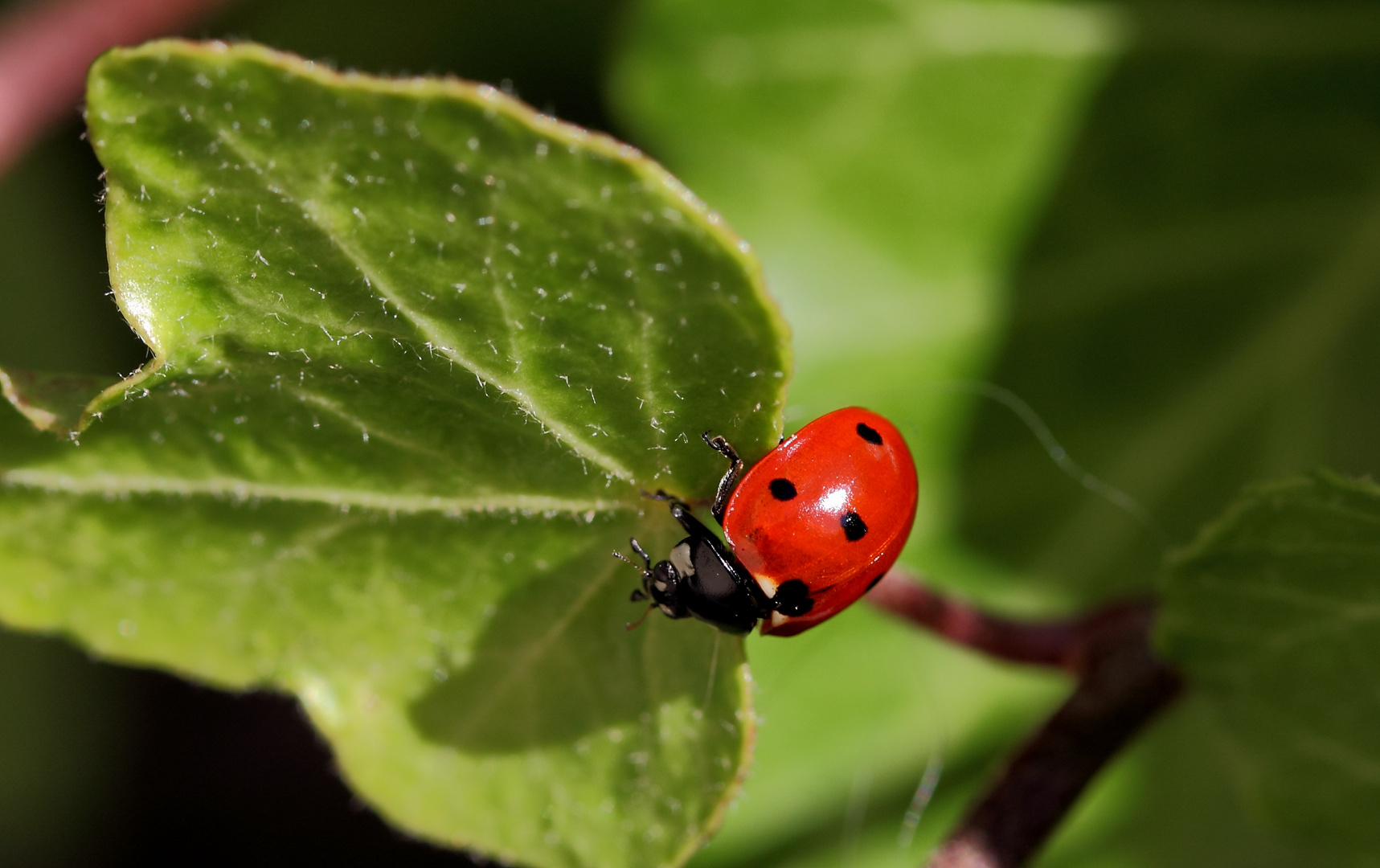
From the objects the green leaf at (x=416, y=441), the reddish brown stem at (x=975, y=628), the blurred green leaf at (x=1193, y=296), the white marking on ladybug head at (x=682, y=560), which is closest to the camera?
the green leaf at (x=416, y=441)

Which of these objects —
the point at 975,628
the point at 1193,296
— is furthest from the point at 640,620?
the point at 1193,296

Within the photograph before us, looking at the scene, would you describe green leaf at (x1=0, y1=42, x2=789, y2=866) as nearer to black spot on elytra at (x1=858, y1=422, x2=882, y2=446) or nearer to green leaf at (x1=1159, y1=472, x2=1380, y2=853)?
black spot on elytra at (x1=858, y1=422, x2=882, y2=446)

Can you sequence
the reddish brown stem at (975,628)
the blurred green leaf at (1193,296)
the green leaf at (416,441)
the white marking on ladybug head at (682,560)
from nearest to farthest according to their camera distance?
the green leaf at (416,441) → the white marking on ladybug head at (682,560) → the reddish brown stem at (975,628) → the blurred green leaf at (1193,296)

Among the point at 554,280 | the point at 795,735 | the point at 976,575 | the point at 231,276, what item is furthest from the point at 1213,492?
the point at 231,276

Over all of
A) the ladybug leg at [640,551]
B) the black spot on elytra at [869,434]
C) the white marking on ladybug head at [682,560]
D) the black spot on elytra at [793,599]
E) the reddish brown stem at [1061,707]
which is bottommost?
the reddish brown stem at [1061,707]

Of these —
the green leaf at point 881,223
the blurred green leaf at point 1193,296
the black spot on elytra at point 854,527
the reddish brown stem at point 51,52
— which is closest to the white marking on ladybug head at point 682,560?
the black spot on elytra at point 854,527

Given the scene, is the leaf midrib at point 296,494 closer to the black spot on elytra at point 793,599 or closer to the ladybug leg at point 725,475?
the ladybug leg at point 725,475

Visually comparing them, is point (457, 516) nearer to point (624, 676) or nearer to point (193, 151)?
point (624, 676)
